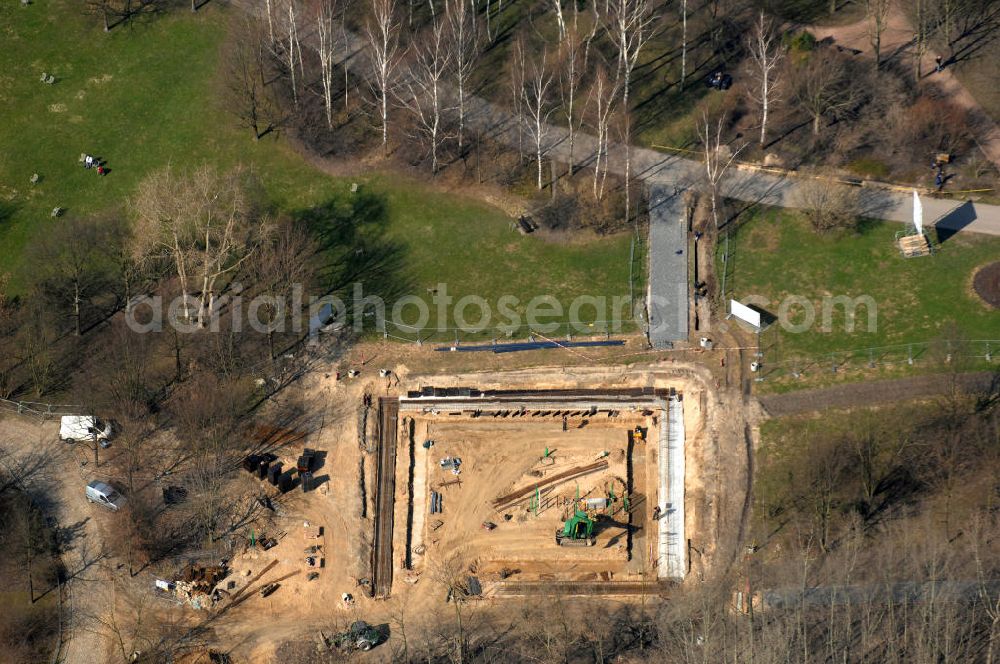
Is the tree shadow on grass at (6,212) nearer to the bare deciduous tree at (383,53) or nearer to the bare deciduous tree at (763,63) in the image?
the bare deciduous tree at (383,53)

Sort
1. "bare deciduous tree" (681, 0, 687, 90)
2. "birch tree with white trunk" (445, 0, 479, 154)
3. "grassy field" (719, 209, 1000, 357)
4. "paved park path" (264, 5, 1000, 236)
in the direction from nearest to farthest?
"grassy field" (719, 209, 1000, 357) → "paved park path" (264, 5, 1000, 236) → "birch tree with white trunk" (445, 0, 479, 154) → "bare deciduous tree" (681, 0, 687, 90)

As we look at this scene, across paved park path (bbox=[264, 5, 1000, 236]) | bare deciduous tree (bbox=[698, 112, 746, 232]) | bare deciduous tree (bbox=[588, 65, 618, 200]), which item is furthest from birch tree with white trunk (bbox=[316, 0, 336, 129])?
bare deciduous tree (bbox=[698, 112, 746, 232])

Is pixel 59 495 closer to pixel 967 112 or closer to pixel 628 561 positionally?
pixel 628 561

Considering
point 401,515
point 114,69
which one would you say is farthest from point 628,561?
point 114,69

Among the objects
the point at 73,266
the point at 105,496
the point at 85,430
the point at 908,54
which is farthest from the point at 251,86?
the point at 908,54

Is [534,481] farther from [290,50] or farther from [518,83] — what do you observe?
[290,50]

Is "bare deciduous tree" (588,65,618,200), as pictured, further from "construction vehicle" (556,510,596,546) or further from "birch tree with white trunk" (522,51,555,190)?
"construction vehicle" (556,510,596,546)

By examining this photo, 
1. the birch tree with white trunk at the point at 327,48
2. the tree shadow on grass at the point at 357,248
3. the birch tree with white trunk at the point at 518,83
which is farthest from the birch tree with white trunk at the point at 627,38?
the birch tree with white trunk at the point at 327,48
